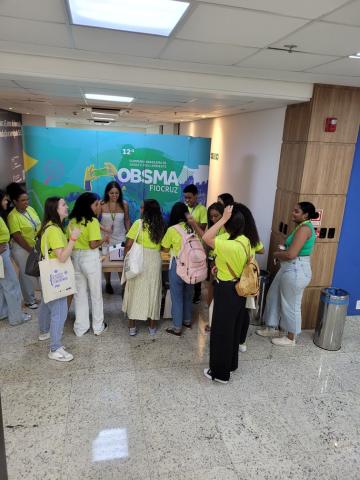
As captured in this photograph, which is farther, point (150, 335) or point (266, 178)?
point (266, 178)

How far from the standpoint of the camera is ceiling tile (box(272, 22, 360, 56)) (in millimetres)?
2166

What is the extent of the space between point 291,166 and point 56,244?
9.18 ft

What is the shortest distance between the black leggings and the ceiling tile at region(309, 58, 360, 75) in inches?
78.4

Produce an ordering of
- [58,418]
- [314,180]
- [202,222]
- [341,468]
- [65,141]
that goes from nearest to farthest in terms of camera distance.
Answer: [341,468] < [58,418] < [314,180] < [202,222] < [65,141]

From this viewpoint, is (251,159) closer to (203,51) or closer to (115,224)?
(115,224)

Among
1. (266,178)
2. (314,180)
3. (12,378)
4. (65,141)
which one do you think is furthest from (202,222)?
(12,378)

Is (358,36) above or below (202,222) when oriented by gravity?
above

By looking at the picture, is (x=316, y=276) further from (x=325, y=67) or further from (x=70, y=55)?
(x=70, y=55)

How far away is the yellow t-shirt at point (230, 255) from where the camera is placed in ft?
9.66

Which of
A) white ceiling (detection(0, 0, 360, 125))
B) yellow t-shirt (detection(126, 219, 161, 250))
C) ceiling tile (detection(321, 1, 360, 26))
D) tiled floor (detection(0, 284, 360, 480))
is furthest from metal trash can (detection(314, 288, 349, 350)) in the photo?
ceiling tile (detection(321, 1, 360, 26))

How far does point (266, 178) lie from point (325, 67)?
6.65 ft

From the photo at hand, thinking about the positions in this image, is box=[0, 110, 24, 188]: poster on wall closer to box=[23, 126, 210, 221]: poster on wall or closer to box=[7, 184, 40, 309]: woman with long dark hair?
box=[23, 126, 210, 221]: poster on wall

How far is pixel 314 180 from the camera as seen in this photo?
4.08 metres

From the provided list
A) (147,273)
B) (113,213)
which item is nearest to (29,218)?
(113,213)
